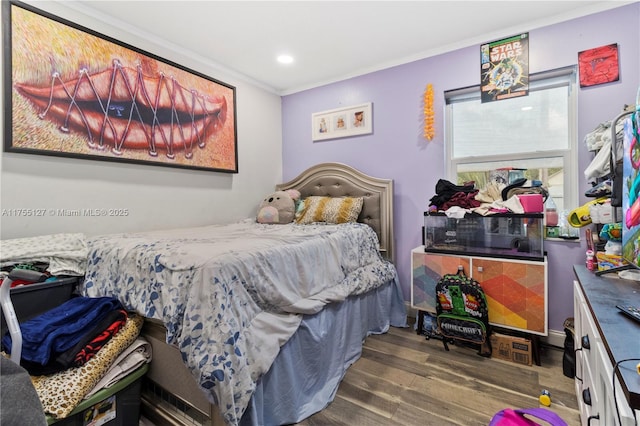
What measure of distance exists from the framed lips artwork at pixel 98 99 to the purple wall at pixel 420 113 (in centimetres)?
109

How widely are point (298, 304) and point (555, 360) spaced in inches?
72.0

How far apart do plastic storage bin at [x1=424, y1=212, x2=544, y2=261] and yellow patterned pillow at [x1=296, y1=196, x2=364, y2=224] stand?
0.67 m

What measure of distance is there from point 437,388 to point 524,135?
206 centimetres

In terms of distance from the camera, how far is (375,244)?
2.69m

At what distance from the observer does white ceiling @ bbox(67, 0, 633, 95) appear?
6.77ft

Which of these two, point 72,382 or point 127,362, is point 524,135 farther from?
point 72,382

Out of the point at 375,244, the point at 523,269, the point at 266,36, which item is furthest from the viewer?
the point at 375,244

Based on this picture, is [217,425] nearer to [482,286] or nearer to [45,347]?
[45,347]

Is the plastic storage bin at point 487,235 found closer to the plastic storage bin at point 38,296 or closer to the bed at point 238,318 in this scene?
the bed at point 238,318

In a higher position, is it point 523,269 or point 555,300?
point 523,269

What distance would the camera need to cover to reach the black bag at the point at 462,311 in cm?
201

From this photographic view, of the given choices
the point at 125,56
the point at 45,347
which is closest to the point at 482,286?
the point at 45,347

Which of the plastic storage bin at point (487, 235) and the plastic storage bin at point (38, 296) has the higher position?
the plastic storage bin at point (487, 235)

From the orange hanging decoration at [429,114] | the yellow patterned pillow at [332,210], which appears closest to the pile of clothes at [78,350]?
the yellow patterned pillow at [332,210]
